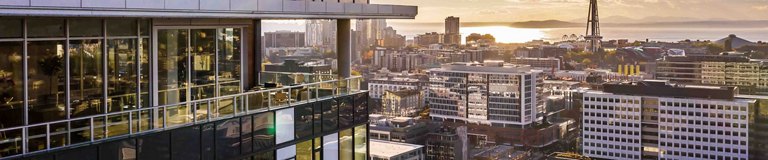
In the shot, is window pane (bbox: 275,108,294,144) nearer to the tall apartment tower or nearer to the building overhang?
the building overhang

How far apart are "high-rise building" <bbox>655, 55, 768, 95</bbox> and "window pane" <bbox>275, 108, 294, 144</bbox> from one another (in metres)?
23.1

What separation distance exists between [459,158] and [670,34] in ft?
43.1

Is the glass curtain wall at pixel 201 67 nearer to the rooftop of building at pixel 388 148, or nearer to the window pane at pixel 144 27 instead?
the window pane at pixel 144 27

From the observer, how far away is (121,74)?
4578 millimetres

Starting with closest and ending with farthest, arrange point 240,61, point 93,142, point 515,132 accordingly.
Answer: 1. point 93,142
2. point 240,61
3. point 515,132

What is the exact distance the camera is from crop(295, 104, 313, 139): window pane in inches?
198

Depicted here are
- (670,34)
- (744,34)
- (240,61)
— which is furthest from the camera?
(670,34)

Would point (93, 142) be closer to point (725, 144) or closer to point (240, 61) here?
point (240, 61)

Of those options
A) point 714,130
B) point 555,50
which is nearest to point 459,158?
point 714,130

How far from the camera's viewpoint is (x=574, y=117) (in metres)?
27.1

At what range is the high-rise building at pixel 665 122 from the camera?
76.4ft

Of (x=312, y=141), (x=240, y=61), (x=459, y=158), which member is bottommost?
(x=459, y=158)

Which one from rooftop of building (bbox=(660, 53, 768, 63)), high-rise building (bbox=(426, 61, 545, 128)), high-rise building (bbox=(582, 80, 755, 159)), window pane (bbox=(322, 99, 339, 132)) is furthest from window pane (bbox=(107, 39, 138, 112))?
rooftop of building (bbox=(660, 53, 768, 63))

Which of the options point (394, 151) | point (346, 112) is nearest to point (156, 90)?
point (346, 112)
